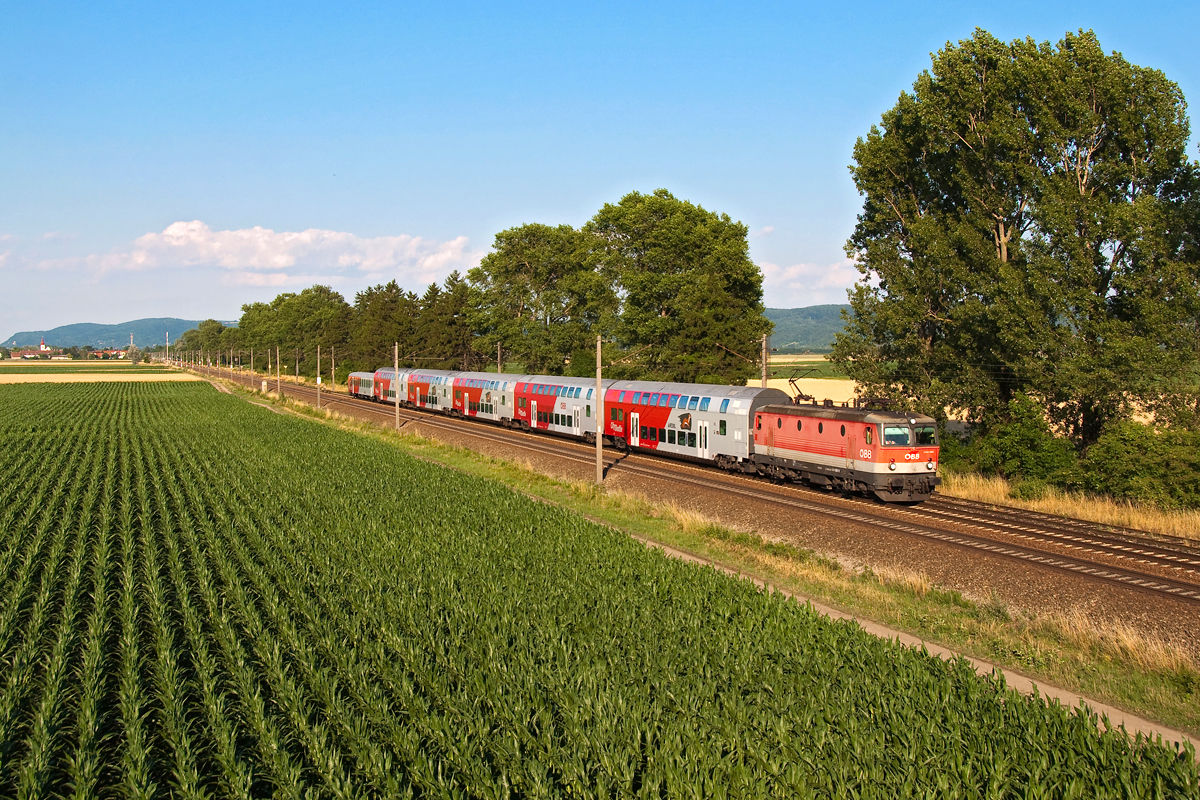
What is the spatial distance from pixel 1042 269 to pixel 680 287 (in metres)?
36.4

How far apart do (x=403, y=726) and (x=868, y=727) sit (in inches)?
219

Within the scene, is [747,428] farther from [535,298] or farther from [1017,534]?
[535,298]

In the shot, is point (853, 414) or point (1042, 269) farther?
point (1042, 269)

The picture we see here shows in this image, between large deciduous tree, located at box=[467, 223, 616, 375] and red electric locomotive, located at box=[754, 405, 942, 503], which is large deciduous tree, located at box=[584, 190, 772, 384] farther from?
red electric locomotive, located at box=[754, 405, 942, 503]

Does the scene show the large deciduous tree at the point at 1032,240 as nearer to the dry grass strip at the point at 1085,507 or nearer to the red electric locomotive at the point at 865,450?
the dry grass strip at the point at 1085,507

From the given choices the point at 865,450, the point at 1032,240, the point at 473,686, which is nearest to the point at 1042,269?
the point at 1032,240

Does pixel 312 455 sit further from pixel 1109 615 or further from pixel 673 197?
pixel 673 197

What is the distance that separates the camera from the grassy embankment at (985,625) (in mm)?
12344

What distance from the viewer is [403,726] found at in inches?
379

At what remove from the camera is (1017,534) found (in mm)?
23672

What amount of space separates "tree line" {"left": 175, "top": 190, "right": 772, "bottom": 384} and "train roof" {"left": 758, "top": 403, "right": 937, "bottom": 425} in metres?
21.8

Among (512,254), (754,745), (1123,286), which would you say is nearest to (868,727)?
(754,745)

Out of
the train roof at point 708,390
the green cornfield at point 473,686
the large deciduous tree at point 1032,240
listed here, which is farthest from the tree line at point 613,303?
the green cornfield at point 473,686

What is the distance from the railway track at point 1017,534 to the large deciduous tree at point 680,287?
71.4 ft
